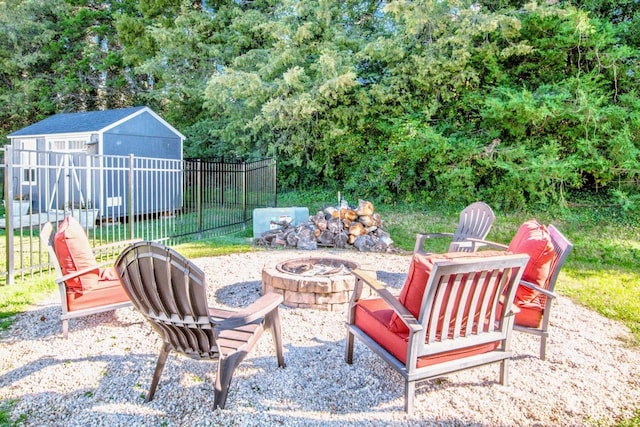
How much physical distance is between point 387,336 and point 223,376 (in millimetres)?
1040

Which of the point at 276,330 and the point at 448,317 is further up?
the point at 448,317

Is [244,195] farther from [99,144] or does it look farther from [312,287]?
[312,287]

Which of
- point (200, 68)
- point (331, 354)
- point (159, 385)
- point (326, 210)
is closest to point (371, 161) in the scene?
point (326, 210)

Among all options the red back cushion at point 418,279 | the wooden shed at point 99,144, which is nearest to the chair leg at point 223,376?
the red back cushion at point 418,279

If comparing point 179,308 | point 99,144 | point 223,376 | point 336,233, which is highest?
point 99,144

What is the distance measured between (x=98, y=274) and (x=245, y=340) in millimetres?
1866

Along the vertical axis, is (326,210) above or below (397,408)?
above

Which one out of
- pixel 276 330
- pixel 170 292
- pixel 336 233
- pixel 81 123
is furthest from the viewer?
pixel 81 123

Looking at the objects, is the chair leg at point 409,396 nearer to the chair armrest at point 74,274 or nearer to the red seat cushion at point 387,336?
the red seat cushion at point 387,336

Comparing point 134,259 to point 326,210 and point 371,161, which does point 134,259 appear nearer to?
point 326,210

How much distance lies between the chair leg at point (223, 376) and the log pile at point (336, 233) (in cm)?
498

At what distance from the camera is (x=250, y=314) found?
2484 mm

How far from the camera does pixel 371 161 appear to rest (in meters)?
11.1

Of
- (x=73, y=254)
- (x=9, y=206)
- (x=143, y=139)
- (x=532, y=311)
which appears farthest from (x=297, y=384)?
(x=143, y=139)
